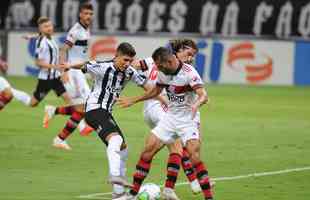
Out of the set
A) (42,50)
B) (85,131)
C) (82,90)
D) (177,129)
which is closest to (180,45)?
(177,129)


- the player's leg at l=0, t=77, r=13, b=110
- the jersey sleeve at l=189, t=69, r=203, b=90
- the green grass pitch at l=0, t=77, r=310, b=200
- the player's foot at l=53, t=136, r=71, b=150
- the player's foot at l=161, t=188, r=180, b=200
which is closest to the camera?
the jersey sleeve at l=189, t=69, r=203, b=90

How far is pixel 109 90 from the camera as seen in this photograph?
48.4 ft

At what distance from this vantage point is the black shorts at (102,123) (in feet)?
47.3

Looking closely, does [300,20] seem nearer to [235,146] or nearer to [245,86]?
[245,86]

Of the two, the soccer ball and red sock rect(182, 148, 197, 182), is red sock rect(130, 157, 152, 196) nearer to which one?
Result: the soccer ball

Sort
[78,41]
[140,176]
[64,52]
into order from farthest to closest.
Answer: [78,41] → [64,52] → [140,176]

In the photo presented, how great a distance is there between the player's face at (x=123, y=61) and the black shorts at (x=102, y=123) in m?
0.62

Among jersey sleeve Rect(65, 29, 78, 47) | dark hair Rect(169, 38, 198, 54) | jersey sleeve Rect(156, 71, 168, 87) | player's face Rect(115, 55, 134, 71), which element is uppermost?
dark hair Rect(169, 38, 198, 54)

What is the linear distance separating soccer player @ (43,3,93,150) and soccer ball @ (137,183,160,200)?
5354mm

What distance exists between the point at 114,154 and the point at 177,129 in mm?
867

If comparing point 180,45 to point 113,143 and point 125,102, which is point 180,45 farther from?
point 113,143

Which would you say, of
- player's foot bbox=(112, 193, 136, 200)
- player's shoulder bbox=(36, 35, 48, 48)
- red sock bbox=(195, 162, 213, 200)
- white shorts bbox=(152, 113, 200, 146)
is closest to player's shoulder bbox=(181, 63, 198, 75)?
white shorts bbox=(152, 113, 200, 146)

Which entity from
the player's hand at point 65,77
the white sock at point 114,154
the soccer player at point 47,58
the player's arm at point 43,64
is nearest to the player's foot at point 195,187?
the white sock at point 114,154

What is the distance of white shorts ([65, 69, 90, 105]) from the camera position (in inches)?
851
